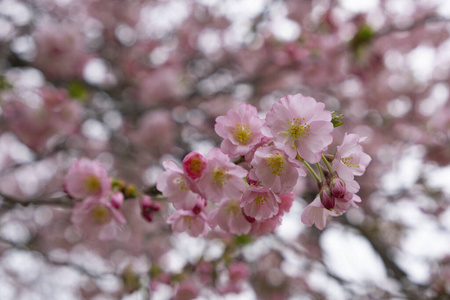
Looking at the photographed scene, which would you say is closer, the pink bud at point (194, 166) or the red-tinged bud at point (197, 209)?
the pink bud at point (194, 166)

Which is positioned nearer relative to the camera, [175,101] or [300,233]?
[175,101]

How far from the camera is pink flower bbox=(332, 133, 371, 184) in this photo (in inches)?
39.9

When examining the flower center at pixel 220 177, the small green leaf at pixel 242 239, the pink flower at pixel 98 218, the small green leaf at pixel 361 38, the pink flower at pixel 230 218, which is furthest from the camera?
the small green leaf at pixel 361 38

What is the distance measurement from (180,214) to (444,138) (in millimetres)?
3814

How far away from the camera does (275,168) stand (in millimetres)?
957

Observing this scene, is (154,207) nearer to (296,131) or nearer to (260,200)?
(260,200)

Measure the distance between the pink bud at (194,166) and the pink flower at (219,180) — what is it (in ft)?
0.04

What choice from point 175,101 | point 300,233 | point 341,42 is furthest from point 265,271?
point 341,42

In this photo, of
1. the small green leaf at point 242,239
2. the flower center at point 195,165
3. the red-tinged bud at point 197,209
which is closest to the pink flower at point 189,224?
the red-tinged bud at point 197,209

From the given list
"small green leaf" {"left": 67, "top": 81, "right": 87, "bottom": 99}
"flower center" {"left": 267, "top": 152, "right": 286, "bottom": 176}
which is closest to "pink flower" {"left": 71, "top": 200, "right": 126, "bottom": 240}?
"flower center" {"left": 267, "top": 152, "right": 286, "bottom": 176}

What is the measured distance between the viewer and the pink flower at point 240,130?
1.01 meters

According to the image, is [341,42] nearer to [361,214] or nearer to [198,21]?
[361,214]

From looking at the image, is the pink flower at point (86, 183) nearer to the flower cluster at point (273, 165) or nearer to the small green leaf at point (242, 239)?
the flower cluster at point (273, 165)

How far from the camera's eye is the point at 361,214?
437cm
